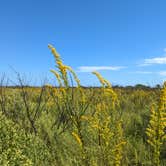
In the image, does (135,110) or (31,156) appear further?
(135,110)

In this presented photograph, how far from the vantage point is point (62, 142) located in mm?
5781

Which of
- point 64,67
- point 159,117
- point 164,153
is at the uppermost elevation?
point 64,67

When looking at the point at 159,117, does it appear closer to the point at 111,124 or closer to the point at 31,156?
the point at 111,124

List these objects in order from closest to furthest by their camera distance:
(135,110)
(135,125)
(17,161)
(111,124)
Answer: (17,161) < (111,124) < (135,125) < (135,110)

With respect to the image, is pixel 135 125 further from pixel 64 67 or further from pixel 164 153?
pixel 64 67

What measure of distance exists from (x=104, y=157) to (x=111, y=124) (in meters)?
0.37

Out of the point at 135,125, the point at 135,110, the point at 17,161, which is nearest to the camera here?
the point at 17,161

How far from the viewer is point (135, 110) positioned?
903 centimetres

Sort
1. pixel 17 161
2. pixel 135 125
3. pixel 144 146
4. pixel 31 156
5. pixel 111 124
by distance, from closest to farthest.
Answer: pixel 17 161
pixel 111 124
pixel 31 156
pixel 144 146
pixel 135 125

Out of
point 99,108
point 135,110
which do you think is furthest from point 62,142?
point 135,110

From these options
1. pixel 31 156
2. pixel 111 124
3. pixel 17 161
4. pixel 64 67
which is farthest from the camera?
pixel 31 156

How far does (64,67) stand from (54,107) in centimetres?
610

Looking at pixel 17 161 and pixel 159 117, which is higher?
pixel 159 117

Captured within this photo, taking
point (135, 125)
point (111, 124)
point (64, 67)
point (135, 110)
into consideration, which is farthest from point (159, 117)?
point (135, 110)
